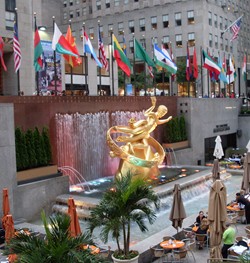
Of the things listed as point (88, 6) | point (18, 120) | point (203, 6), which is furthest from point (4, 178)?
point (88, 6)

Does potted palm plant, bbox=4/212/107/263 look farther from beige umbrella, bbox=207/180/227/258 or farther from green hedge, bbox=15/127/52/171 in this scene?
green hedge, bbox=15/127/52/171

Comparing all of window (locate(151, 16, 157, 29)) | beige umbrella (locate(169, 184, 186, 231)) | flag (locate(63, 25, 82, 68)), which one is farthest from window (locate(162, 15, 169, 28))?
beige umbrella (locate(169, 184, 186, 231))

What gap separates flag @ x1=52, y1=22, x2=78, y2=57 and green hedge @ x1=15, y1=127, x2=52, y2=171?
4.42 m

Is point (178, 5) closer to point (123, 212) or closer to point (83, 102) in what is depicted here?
point (83, 102)

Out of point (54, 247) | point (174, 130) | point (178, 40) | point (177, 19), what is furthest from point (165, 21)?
point (54, 247)

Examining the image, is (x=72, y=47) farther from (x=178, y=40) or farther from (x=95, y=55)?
(x=178, y=40)

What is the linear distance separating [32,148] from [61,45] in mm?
5915

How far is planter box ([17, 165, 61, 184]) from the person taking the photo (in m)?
17.9

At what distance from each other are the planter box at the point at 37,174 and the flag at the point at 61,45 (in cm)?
605

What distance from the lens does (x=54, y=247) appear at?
6.67 metres

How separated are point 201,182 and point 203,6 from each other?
42.9 meters

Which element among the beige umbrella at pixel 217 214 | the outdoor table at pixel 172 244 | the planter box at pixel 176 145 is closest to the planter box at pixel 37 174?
the outdoor table at pixel 172 244

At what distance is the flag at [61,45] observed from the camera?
21297 millimetres

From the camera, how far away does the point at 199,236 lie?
12805 mm
